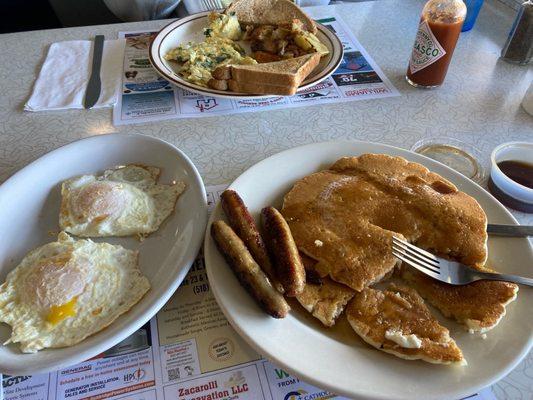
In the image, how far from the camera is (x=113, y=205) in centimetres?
117

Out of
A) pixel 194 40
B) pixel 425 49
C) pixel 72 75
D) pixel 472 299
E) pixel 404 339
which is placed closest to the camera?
pixel 404 339

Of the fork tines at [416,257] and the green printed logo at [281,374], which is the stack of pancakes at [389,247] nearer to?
the fork tines at [416,257]

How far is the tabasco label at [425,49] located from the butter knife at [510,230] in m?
0.94

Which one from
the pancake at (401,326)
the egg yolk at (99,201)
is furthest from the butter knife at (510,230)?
the egg yolk at (99,201)

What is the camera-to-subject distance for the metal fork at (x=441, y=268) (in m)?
0.95

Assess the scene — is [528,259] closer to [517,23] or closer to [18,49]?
[517,23]

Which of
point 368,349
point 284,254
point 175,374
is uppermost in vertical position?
point 284,254

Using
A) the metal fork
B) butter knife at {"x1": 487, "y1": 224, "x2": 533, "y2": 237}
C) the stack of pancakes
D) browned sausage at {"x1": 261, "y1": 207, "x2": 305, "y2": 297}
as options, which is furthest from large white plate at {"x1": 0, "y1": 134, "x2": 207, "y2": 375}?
butter knife at {"x1": 487, "y1": 224, "x2": 533, "y2": 237}

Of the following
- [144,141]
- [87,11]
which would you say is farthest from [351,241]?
[87,11]

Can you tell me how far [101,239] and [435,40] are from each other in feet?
5.04

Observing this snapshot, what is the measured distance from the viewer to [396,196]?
44.4 inches

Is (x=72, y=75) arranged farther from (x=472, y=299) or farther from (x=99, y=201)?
(x=472, y=299)

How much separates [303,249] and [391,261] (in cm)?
22

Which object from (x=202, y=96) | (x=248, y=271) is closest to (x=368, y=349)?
(x=248, y=271)
